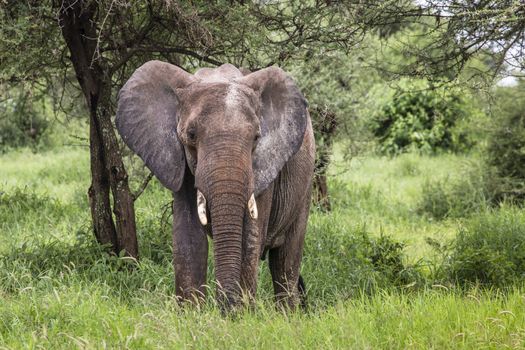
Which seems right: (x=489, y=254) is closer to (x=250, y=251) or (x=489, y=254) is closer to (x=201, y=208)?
(x=250, y=251)

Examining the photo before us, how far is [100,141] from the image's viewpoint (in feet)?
25.1

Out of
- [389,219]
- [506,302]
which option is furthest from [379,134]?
[506,302]

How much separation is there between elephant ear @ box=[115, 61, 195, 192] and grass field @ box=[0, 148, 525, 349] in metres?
0.93

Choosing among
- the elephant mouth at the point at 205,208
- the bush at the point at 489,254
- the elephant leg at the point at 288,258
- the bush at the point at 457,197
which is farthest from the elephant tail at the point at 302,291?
the bush at the point at 457,197

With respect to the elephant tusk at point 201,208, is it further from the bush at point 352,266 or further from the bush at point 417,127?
the bush at point 417,127

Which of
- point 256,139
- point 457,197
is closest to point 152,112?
point 256,139

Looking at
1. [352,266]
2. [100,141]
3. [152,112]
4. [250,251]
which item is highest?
[152,112]

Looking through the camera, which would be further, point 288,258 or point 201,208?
point 288,258

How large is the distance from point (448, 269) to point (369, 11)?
7.49ft

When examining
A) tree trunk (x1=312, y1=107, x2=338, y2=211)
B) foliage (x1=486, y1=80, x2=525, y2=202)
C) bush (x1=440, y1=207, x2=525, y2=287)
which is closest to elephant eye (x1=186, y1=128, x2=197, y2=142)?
bush (x1=440, y1=207, x2=525, y2=287)

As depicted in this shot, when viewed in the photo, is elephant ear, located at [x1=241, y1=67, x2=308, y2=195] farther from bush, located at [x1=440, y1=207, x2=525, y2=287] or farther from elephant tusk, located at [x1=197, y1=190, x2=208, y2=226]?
bush, located at [x1=440, y1=207, x2=525, y2=287]

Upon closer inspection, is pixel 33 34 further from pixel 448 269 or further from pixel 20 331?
pixel 448 269

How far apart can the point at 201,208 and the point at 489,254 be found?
3.13 metres

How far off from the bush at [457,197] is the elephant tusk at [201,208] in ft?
22.8
